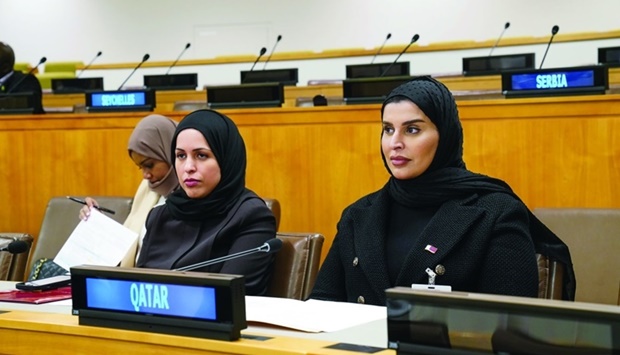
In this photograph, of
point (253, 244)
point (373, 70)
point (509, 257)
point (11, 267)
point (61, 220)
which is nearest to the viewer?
point (509, 257)

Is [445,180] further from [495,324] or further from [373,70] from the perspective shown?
[373,70]

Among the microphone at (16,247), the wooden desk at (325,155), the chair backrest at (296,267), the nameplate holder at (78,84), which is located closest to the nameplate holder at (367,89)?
Answer: the wooden desk at (325,155)

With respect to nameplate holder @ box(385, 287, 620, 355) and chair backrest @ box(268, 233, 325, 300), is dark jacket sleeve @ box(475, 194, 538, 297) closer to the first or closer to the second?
chair backrest @ box(268, 233, 325, 300)

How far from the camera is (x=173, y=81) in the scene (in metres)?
8.45

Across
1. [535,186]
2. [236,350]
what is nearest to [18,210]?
[535,186]

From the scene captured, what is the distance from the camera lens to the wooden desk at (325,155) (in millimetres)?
3863

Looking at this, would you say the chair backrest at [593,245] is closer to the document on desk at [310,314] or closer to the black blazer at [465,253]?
the black blazer at [465,253]

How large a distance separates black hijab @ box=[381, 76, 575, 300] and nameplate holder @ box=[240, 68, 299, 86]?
544 centimetres

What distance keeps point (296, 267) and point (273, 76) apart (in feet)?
17.6

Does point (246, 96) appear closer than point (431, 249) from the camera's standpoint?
No

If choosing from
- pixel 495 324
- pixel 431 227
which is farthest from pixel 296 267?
pixel 495 324

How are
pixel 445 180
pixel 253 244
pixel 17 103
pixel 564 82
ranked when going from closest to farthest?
pixel 445 180
pixel 253 244
pixel 564 82
pixel 17 103

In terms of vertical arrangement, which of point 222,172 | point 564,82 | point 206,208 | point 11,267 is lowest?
point 11,267

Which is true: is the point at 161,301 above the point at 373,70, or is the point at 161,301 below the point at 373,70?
below
